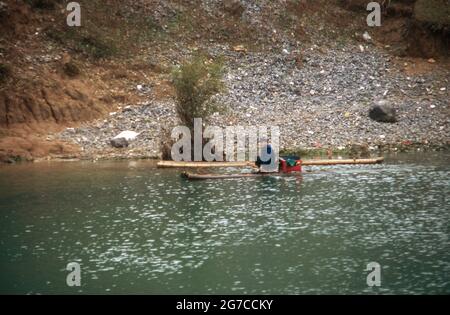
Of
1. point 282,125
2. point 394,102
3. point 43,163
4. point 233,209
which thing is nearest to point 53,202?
point 233,209

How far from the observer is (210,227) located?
83.1 ft

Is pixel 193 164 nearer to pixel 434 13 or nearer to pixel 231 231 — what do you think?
pixel 231 231

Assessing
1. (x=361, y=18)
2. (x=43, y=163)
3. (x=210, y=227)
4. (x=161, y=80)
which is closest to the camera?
(x=210, y=227)

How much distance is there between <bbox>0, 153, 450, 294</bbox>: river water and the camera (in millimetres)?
19359

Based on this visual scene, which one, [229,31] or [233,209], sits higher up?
[229,31]

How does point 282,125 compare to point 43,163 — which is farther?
point 282,125

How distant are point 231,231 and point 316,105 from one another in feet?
80.4

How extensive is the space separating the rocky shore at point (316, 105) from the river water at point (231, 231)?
6.48m

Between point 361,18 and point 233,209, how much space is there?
3768 centimetres

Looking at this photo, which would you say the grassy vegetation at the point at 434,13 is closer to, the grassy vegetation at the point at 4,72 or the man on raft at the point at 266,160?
the man on raft at the point at 266,160

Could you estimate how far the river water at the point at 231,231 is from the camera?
19.4 metres

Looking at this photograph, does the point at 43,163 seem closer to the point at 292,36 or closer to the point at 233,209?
the point at 233,209

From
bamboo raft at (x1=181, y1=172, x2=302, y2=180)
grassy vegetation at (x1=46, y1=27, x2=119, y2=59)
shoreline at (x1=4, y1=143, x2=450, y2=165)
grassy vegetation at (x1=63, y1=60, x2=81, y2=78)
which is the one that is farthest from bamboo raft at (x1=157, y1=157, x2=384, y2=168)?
grassy vegetation at (x1=46, y1=27, x2=119, y2=59)

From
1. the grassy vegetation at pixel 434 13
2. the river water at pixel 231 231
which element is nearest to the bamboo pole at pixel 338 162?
the river water at pixel 231 231
